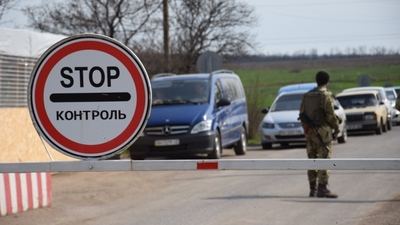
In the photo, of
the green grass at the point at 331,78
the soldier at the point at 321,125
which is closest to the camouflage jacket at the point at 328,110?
the soldier at the point at 321,125

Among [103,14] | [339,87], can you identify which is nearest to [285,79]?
[339,87]

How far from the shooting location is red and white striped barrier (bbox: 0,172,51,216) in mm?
10633

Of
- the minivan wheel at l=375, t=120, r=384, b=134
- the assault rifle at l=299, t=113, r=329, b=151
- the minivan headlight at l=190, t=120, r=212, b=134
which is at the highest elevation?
the assault rifle at l=299, t=113, r=329, b=151

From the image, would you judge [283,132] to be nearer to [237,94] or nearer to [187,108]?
[237,94]

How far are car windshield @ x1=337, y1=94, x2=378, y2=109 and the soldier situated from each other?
19650 mm

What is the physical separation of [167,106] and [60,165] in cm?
1453

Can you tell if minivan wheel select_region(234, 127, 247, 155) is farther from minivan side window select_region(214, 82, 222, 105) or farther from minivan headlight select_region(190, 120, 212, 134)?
minivan headlight select_region(190, 120, 212, 134)

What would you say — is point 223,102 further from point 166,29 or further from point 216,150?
point 166,29

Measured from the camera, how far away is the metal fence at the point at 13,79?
51.0ft

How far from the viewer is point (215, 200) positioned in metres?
12.0

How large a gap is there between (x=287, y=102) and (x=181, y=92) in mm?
6126

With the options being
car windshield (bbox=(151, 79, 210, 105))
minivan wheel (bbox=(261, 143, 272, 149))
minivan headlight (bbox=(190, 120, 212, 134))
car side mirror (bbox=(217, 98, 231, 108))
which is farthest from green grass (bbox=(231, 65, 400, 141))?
minivan headlight (bbox=(190, 120, 212, 134))

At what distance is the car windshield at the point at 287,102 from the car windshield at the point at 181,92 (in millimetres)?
5314

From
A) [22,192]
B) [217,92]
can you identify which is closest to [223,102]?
[217,92]
